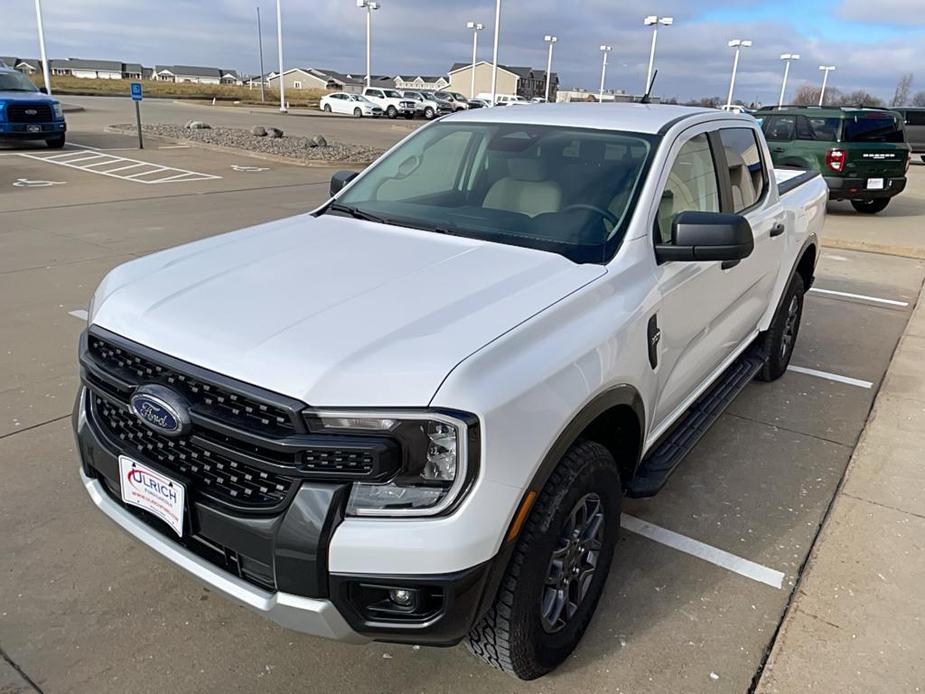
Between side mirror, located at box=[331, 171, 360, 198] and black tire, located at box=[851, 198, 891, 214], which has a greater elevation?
side mirror, located at box=[331, 171, 360, 198]

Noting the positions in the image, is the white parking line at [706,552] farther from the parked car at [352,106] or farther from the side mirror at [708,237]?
→ the parked car at [352,106]

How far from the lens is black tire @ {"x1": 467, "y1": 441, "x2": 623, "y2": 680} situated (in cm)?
211

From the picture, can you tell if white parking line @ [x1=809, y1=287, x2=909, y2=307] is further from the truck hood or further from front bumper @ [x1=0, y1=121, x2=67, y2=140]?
front bumper @ [x1=0, y1=121, x2=67, y2=140]

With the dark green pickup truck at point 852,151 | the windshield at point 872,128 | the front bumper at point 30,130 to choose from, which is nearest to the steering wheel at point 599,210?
the dark green pickup truck at point 852,151

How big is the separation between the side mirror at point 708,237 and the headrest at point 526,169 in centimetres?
71

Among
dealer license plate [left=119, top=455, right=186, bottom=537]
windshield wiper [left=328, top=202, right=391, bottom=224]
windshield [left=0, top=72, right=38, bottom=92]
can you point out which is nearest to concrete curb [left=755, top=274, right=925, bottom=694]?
dealer license plate [left=119, top=455, right=186, bottom=537]

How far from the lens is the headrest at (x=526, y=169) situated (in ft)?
10.7

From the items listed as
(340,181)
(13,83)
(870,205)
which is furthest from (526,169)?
(13,83)

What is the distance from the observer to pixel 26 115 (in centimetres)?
1750

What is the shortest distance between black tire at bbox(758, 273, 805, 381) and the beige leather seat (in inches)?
90.3

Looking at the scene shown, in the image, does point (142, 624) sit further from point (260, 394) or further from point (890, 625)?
point (890, 625)

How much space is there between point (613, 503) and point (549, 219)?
3.87ft

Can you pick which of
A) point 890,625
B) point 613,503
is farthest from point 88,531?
point 890,625

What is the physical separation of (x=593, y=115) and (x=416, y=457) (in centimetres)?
232
